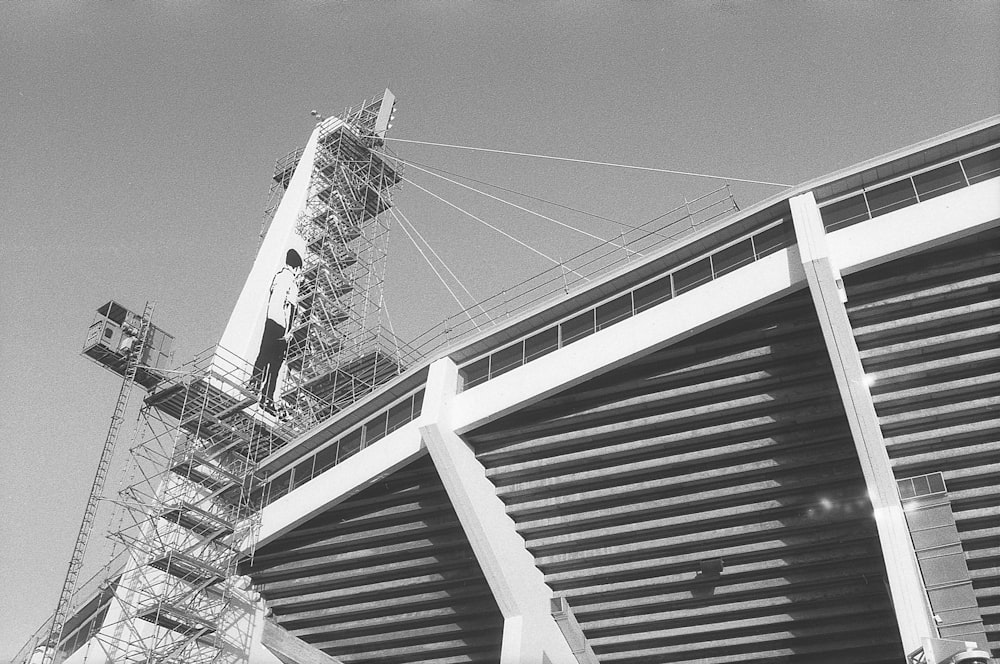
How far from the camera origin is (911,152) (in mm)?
18844

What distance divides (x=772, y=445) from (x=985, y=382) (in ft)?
14.8

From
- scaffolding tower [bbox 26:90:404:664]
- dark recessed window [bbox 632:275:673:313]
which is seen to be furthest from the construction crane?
dark recessed window [bbox 632:275:673:313]

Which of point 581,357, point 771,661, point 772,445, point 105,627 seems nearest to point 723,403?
point 772,445

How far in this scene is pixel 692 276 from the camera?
2089 centimetres

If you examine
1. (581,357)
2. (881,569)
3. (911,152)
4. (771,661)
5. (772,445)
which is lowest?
(771,661)

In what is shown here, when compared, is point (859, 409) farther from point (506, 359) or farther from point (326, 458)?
point (326, 458)

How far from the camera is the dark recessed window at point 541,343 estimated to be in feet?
73.6

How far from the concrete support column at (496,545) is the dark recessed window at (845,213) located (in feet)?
33.3

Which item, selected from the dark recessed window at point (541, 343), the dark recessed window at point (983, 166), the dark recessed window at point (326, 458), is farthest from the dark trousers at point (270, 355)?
the dark recessed window at point (983, 166)

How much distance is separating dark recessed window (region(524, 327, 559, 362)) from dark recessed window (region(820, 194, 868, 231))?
6979 millimetres

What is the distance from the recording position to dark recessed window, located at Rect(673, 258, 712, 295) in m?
20.7

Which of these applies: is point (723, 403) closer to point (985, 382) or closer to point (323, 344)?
point (985, 382)

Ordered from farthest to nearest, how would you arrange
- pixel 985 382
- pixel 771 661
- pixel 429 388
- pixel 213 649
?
pixel 213 649 → pixel 429 388 → pixel 771 661 → pixel 985 382

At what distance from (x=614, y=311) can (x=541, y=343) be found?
2.14 metres
